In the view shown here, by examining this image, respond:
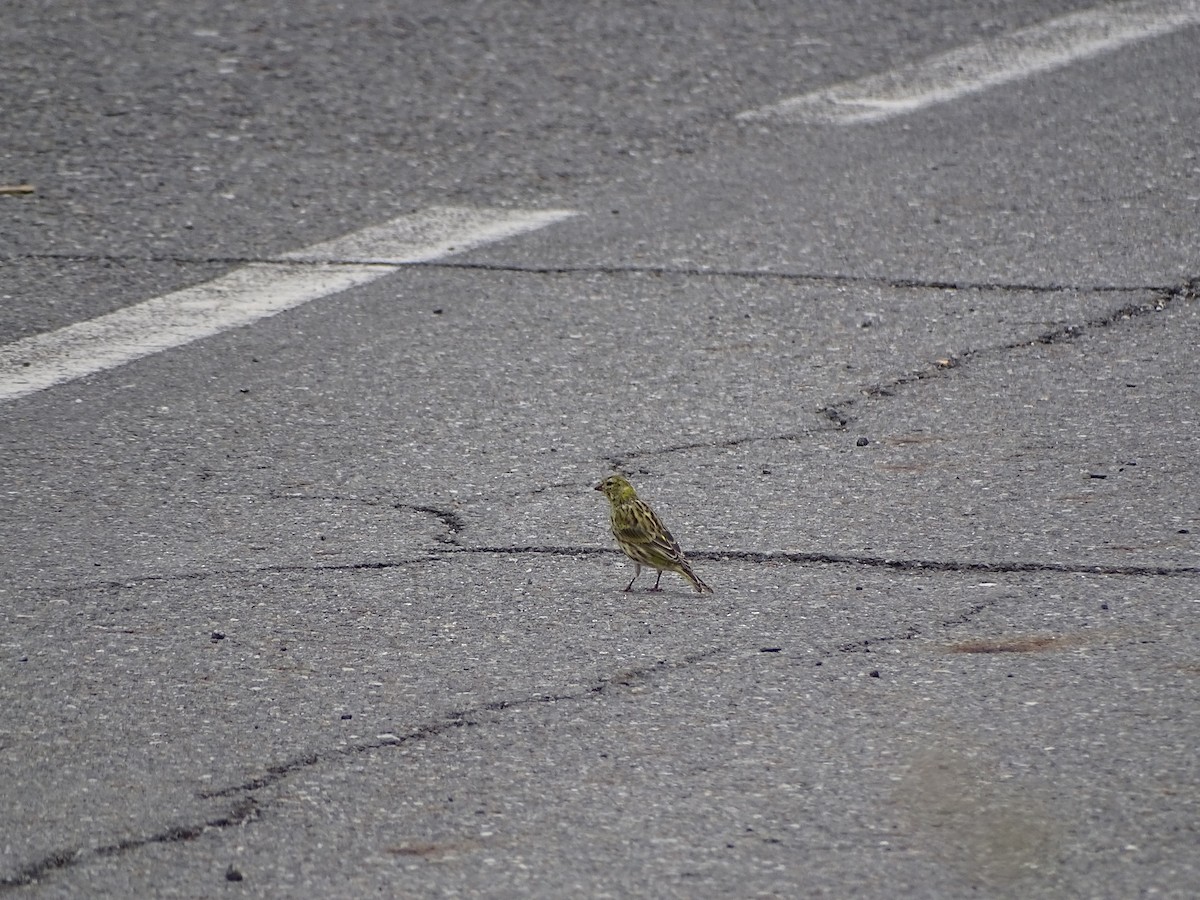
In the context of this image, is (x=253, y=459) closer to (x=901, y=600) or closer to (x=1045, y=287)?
(x=901, y=600)

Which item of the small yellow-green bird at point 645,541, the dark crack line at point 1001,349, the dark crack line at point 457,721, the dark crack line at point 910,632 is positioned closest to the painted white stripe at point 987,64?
the dark crack line at point 1001,349

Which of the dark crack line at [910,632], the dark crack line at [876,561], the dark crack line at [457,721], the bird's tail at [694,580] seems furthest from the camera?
the dark crack line at [876,561]

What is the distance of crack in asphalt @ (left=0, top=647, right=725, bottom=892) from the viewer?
3.67 m

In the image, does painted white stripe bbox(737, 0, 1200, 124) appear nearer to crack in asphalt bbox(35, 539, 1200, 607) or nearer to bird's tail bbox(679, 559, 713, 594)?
crack in asphalt bbox(35, 539, 1200, 607)

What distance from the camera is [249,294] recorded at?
779 cm

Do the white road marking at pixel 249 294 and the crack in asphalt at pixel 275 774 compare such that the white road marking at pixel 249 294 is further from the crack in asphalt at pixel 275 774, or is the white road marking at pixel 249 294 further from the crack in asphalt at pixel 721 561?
the crack in asphalt at pixel 275 774

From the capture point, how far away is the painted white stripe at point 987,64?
10.8m

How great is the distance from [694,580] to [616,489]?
21.1 inches

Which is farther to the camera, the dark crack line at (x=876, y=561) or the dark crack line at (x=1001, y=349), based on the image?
the dark crack line at (x=1001, y=349)

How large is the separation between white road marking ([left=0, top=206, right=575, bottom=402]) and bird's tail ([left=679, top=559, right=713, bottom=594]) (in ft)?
9.35

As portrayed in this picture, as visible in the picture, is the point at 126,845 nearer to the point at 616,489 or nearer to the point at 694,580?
the point at 694,580

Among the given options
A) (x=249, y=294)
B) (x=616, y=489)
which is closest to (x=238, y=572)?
(x=616, y=489)

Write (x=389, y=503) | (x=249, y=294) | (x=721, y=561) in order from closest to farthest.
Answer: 1. (x=721, y=561)
2. (x=389, y=503)
3. (x=249, y=294)

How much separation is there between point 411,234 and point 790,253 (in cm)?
177
